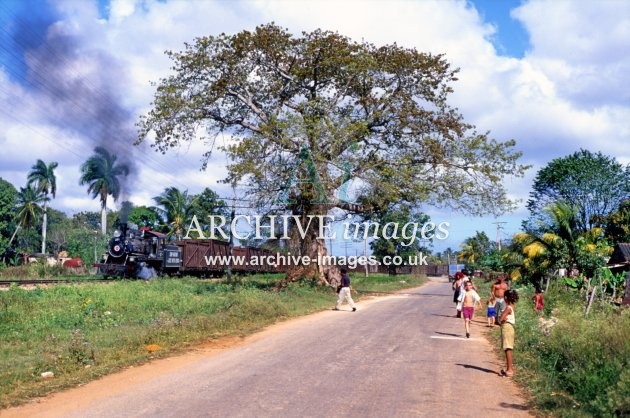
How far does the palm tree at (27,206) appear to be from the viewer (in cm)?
6325

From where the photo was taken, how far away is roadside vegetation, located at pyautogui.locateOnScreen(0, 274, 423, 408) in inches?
388

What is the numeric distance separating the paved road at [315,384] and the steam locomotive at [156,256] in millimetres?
21513

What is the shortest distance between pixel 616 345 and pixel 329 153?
761 inches

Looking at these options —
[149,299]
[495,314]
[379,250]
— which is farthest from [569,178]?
[149,299]

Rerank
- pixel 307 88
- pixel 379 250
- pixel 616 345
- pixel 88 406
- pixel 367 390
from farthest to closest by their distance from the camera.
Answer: pixel 379 250
pixel 307 88
pixel 616 345
pixel 367 390
pixel 88 406

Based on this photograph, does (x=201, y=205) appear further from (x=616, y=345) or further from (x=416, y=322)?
(x=616, y=345)

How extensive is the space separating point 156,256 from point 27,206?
3427 cm

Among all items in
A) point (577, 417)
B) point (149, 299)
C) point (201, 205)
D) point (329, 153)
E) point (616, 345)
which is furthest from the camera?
point (201, 205)

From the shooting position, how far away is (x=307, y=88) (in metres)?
29.7

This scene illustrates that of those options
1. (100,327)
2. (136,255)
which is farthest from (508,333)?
(136,255)

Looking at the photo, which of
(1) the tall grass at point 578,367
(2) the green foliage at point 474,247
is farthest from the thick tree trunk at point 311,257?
(2) the green foliage at point 474,247

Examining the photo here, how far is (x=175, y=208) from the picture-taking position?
64125 millimetres

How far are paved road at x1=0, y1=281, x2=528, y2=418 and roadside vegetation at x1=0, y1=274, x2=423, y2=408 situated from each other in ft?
2.88

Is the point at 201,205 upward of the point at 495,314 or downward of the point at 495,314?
upward
